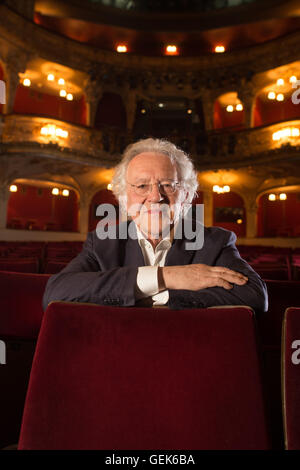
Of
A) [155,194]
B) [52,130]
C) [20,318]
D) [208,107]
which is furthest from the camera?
[208,107]

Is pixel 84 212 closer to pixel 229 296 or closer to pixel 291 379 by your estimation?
pixel 229 296

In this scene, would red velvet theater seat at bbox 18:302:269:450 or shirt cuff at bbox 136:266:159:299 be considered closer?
red velvet theater seat at bbox 18:302:269:450

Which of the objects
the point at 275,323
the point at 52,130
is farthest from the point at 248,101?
the point at 275,323

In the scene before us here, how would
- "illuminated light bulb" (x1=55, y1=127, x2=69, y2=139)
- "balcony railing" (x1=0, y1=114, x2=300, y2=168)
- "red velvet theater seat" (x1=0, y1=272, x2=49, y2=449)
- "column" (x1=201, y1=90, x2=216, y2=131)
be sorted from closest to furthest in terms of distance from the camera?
"red velvet theater seat" (x1=0, y1=272, x2=49, y2=449) → "balcony railing" (x1=0, y1=114, x2=300, y2=168) → "illuminated light bulb" (x1=55, y1=127, x2=69, y2=139) → "column" (x1=201, y1=90, x2=216, y2=131)

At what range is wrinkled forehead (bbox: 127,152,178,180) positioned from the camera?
4.42 feet

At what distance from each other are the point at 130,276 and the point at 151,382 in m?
0.41

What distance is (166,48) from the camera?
13.3 m

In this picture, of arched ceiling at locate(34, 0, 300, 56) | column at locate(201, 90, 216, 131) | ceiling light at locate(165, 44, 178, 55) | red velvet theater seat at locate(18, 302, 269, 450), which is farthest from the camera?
ceiling light at locate(165, 44, 178, 55)

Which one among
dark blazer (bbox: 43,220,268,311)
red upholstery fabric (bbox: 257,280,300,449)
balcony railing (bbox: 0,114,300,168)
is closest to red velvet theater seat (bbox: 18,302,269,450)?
dark blazer (bbox: 43,220,268,311)

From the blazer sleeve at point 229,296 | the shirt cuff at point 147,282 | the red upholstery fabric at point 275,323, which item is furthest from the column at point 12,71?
the blazer sleeve at point 229,296

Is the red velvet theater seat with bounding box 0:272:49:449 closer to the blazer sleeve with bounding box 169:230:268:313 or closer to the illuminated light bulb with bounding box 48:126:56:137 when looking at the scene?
the blazer sleeve with bounding box 169:230:268:313

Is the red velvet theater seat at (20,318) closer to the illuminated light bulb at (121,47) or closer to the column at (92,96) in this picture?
the column at (92,96)

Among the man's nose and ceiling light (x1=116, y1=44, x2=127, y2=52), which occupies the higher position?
ceiling light (x1=116, y1=44, x2=127, y2=52)

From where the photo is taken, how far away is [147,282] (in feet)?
3.45
